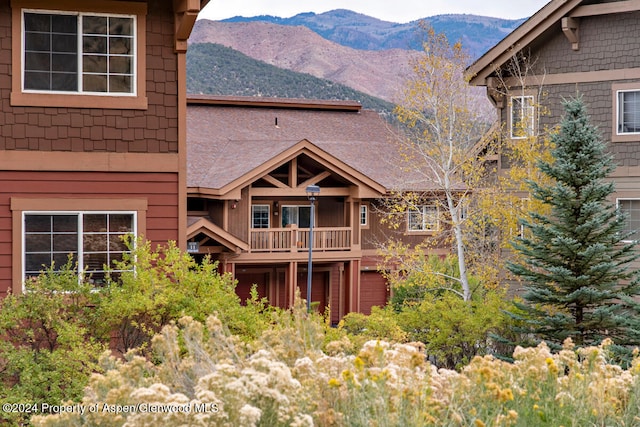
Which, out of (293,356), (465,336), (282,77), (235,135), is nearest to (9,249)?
(293,356)

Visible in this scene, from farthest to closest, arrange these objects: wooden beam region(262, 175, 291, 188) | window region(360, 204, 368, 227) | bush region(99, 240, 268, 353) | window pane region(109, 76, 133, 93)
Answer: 1. window region(360, 204, 368, 227)
2. wooden beam region(262, 175, 291, 188)
3. window pane region(109, 76, 133, 93)
4. bush region(99, 240, 268, 353)

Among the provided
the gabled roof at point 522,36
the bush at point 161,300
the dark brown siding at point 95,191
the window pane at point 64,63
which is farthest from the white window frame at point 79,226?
the gabled roof at point 522,36

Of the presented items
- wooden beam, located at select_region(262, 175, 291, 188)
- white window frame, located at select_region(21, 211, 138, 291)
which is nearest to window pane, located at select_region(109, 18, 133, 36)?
white window frame, located at select_region(21, 211, 138, 291)

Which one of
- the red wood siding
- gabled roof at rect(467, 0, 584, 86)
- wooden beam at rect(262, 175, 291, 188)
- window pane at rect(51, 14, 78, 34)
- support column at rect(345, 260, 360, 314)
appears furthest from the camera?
the red wood siding

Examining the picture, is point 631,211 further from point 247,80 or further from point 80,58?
point 247,80

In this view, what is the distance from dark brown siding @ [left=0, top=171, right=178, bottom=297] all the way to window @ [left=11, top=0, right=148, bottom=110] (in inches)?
42.6

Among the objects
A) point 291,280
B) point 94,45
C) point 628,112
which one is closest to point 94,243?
point 94,45

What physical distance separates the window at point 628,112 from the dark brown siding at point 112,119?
1260cm

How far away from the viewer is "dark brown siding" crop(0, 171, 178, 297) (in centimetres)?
1438

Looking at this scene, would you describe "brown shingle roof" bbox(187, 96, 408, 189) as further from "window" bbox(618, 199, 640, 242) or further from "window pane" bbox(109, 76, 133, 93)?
"window pane" bbox(109, 76, 133, 93)

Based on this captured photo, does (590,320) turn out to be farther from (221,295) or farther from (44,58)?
(44,58)

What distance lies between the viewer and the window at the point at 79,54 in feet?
47.3

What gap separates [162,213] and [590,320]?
8.51m

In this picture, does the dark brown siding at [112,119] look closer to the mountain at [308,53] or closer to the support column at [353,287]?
the support column at [353,287]
